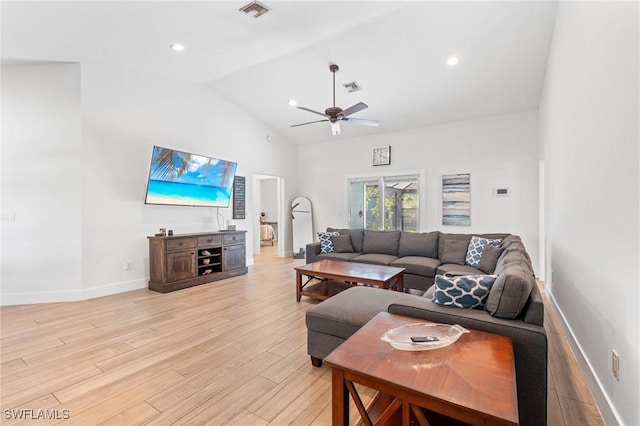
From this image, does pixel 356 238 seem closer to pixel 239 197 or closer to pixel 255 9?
pixel 239 197

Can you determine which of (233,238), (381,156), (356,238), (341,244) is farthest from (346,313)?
(381,156)

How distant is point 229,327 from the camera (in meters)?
3.04

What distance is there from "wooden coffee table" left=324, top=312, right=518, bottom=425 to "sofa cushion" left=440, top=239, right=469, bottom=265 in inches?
116

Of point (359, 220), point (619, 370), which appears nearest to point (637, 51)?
point (619, 370)

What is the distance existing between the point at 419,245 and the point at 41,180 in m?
5.49

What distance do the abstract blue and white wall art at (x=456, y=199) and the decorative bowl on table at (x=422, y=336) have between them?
466cm

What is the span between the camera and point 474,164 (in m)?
5.73

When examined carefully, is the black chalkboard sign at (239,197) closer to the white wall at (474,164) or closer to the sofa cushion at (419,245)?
the white wall at (474,164)

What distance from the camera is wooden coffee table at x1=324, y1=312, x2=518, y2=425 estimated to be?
1.07 m

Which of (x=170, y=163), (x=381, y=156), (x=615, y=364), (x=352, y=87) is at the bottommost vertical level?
(x=615, y=364)

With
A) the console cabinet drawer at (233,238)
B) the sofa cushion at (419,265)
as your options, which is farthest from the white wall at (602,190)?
the console cabinet drawer at (233,238)

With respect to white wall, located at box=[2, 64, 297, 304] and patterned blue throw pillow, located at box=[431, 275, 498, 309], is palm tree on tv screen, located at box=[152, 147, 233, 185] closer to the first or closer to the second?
white wall, located at box=[2, 64, 297, 304]

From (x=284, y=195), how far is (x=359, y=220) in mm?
2040

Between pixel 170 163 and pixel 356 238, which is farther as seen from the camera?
pixel 356 238
